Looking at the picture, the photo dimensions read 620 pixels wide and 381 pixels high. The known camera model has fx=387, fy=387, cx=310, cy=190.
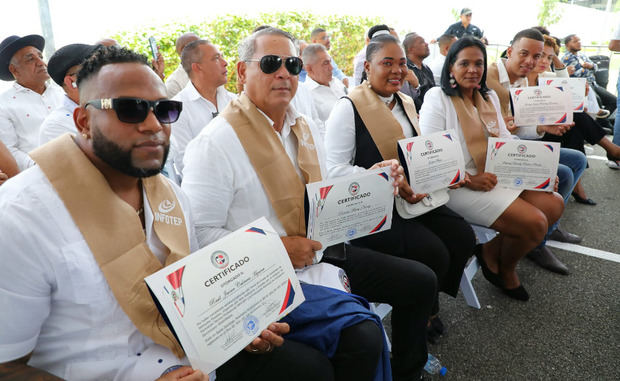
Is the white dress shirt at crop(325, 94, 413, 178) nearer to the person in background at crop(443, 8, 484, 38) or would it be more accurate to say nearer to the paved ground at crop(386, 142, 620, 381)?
the paved ground at crop(386, 142, 620, 381)

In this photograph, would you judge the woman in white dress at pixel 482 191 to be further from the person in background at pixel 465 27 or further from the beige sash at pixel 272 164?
the person in background at pixel 465 27

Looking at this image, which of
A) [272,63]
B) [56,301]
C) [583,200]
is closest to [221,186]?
[272,63]

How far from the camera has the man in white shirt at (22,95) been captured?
125 inches

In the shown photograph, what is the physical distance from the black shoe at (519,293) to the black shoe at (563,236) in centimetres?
127

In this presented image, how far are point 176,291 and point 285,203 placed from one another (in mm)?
851

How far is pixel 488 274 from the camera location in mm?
3150

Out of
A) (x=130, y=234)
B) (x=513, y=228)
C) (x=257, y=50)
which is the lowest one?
(x=513, y=228)

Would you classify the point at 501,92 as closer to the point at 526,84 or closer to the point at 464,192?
the point at 526,84

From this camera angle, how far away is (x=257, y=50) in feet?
6.65

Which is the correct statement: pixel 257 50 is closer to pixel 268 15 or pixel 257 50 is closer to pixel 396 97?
pixel 396 97

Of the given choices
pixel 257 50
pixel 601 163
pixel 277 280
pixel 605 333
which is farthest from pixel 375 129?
pixel 601 163

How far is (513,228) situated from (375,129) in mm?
1256

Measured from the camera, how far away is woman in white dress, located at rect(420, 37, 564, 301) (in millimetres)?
2801

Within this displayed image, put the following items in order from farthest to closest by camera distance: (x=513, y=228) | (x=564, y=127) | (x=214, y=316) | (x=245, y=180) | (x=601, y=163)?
(x=601, y=163) < (x=564, y=127) < (x=513, y=228) < (x=245, y=180) < (x=214, y=316)
